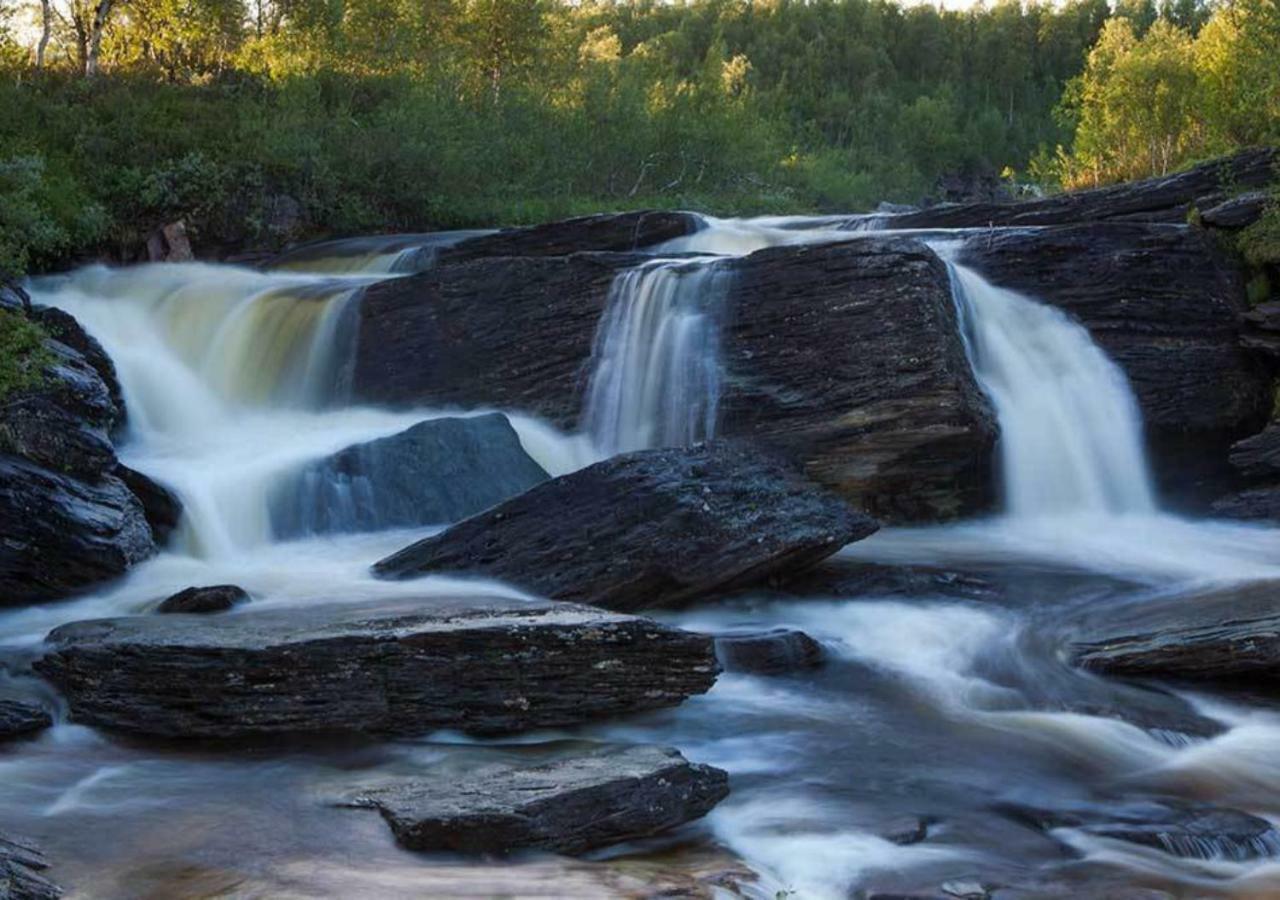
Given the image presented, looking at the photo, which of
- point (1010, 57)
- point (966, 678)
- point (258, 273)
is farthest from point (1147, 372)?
point (1010, 57)

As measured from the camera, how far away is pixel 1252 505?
14.2 meters

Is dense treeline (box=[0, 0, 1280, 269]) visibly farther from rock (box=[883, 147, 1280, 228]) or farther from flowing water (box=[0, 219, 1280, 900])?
rock (box=[883, 147, 1280, 228])

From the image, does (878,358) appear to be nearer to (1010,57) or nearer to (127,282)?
(127,282)

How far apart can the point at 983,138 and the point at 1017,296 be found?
75016 millimetres

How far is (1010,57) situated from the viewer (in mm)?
105062

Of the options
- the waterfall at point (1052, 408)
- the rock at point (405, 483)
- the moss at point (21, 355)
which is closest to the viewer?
the moss at point (21, 355)

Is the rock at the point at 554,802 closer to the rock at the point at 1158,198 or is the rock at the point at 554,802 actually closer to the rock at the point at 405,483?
the rock at the point at 405,483

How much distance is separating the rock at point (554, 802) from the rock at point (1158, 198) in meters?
14.4

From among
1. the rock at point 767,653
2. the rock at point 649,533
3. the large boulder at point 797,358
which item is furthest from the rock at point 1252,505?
the rock at point 767,653

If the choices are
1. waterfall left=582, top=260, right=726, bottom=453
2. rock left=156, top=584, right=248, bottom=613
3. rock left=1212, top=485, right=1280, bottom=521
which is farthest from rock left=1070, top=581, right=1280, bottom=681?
rock left=156, top=584, right=248, bottom=613

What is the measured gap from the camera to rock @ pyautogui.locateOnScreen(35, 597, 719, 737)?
25.8 feet

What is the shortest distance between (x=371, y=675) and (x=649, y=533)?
130 inches

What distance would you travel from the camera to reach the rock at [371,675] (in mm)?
7855

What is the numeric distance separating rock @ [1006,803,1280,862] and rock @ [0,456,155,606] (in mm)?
8322
